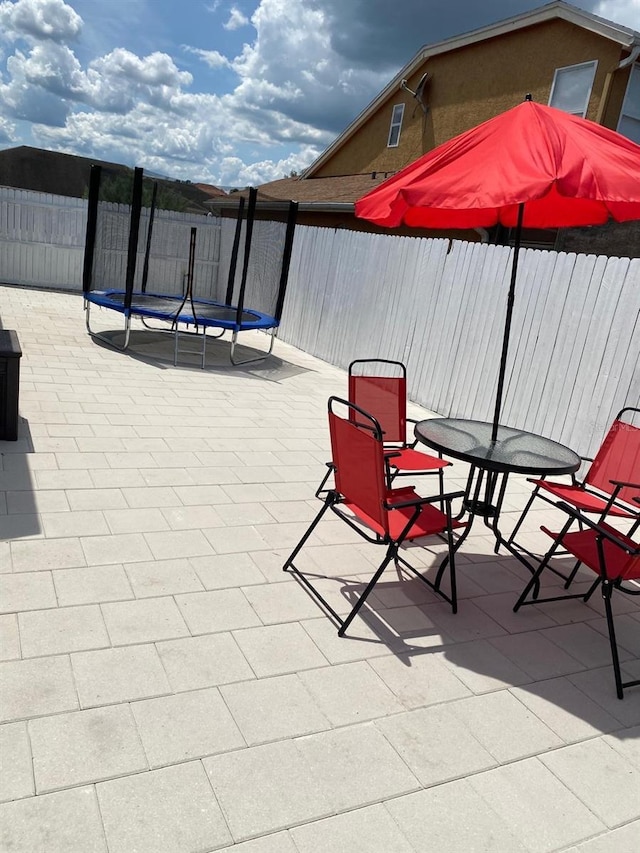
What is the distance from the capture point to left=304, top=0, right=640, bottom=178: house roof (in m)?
10.1

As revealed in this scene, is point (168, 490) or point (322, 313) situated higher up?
point (322, 313)

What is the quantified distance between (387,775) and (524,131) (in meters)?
→ 3.03

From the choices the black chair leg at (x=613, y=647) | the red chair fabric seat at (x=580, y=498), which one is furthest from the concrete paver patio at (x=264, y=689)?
the red chair fabric seat at (x=580, y=498)

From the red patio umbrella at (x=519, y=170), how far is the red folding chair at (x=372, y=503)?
3.74 feet

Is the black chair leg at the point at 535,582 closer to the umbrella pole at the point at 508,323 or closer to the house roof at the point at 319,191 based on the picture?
the umbrella pole at the point at 508,323

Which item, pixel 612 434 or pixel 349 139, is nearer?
pixel 612 434

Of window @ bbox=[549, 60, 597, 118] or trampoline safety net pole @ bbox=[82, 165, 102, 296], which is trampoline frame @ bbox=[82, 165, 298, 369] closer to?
trampoline safety net pole @ bbox=[82, 165, 102, 296]

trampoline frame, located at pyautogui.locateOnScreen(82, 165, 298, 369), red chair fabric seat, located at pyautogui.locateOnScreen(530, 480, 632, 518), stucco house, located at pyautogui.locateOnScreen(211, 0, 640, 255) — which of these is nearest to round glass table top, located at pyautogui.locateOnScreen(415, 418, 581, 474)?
red chair fabric seat, located at pyautogui.locateOnScreen(530, 480, 632, 518)

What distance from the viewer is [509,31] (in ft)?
39.5

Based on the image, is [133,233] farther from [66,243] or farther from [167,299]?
[66,243]

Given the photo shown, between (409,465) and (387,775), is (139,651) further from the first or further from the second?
(409,465)

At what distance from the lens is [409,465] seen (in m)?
4.21

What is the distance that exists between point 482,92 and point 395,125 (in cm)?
304

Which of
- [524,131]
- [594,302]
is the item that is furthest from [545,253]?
[524,131]
